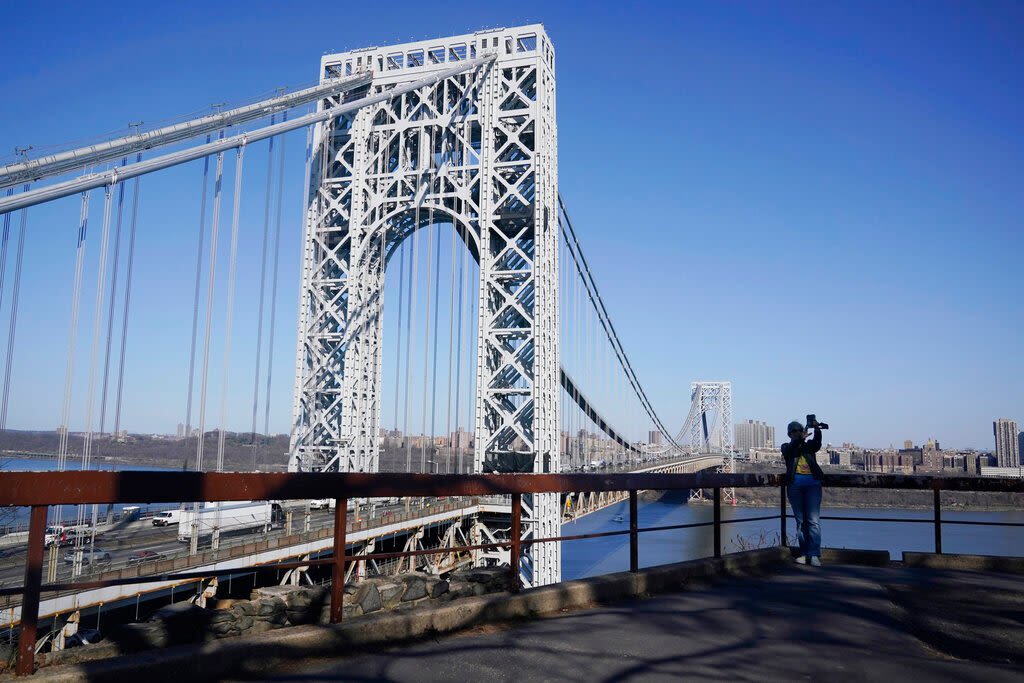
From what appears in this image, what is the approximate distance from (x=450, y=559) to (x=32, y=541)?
73.9 ft

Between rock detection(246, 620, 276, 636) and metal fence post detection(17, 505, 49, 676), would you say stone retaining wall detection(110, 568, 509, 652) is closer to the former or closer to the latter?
rock detection(246, 620, 276, 636)

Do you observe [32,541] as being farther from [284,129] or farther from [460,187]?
[460,187]

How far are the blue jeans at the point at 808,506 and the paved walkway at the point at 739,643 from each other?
118cm

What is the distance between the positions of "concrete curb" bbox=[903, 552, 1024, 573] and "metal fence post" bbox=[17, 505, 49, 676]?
688cm

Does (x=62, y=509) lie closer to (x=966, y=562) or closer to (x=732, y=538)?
(x=966, y=562)

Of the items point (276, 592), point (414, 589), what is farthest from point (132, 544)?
point (414, 589)

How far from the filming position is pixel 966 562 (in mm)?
6867

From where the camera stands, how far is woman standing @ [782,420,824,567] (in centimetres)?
678

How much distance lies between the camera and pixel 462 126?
869 inches

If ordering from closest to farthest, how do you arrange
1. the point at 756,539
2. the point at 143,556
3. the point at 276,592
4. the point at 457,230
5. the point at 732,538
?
1. the point at 276,592
2. the point at 143,556
3. the point at 457,230
4. the point at 732,538
5. the point at 756,539

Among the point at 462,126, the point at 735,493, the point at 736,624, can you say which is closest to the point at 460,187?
the point at 462,126

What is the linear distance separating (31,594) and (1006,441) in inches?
3287

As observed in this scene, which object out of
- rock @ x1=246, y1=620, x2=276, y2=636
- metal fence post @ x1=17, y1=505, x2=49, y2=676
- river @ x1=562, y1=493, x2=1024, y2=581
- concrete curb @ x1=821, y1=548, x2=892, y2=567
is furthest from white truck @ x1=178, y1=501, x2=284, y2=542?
metal fence post @ x1=17, y1=505, x2=49, y2=676

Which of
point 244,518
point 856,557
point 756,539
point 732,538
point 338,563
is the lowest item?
point 756,539
